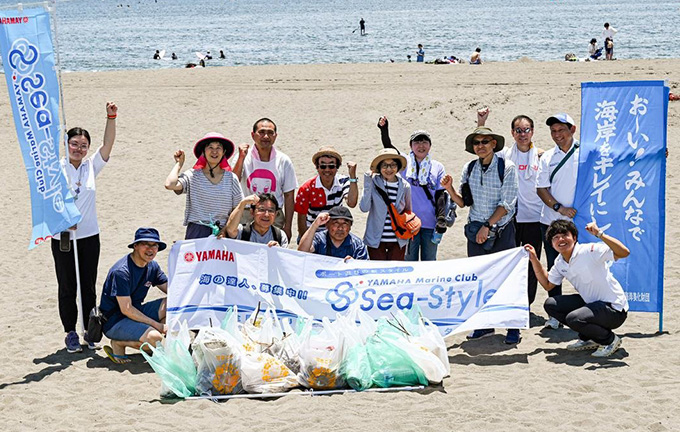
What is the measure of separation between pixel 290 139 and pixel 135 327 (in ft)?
Answer: 34.0

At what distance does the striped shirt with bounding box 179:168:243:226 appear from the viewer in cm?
805

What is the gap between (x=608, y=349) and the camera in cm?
748

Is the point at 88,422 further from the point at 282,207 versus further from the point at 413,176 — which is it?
the point at 413,176

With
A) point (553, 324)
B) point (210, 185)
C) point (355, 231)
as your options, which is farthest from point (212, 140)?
point (355, 231)

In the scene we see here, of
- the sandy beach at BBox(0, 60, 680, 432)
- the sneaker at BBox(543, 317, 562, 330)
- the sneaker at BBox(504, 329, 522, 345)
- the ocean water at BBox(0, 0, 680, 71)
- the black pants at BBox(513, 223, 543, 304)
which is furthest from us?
the ocean water at BBox(0, 0, 680, 71)

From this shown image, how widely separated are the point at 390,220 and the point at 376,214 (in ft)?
0.46

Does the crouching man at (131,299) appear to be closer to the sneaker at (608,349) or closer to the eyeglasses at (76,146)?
the eyeglasses at (76,146)

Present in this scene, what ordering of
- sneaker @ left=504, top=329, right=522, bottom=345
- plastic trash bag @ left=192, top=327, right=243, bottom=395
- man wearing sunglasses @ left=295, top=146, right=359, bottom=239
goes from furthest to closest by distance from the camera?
1. man wearing sunglasses @ left=295, top=146, right=359, bottom=239
2. sneaker @ left=504, top=329, right=522, bottom=345
3. plastic trash bag @ left=192, top=327, right=243, bottom=395

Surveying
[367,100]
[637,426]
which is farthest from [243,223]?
[367,100]

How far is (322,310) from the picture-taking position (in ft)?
25.4

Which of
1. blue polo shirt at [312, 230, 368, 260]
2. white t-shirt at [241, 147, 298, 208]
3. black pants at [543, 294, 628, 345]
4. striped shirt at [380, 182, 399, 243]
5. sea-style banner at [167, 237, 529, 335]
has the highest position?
white t-shirt at [241, 147, 298, 208]

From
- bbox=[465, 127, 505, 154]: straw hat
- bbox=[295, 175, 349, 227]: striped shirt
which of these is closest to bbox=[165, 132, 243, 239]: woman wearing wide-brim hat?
bbox=[295, 175, 349, 227]: striped shirt

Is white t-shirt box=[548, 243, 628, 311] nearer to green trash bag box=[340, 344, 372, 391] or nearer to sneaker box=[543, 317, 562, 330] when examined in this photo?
sneaker box=[543, 317, 562, 330]

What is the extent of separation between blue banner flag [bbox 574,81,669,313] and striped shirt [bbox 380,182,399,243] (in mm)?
1659
